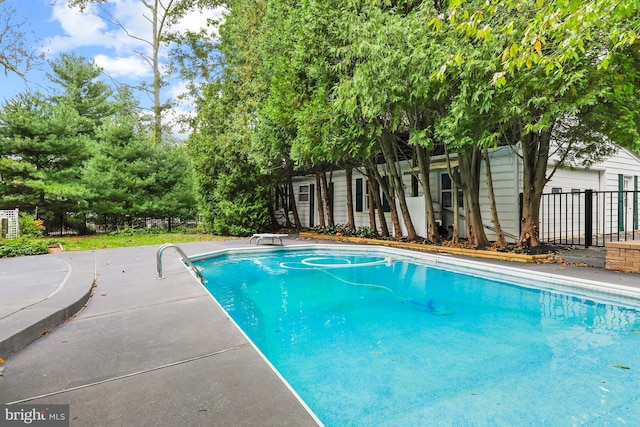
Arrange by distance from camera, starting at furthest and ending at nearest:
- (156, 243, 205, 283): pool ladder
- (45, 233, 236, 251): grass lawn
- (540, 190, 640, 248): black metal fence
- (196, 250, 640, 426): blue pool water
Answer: (45, 233, 236, 251): grass lawn, (540, 190, 640, 248): black metal fence, (156, 243, 205, 283): pool ladder, (196, 250, 640, 426): blue pool water

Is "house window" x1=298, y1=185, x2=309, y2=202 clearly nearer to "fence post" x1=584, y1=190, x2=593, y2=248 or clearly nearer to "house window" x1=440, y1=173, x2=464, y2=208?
"house window" x1=440, y1=173, x2=464, y2=208

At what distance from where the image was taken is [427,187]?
352 inches

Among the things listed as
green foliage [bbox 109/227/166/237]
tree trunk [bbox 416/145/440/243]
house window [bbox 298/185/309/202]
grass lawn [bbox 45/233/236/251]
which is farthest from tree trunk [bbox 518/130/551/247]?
green foliage [bbox 109/227/166/237]

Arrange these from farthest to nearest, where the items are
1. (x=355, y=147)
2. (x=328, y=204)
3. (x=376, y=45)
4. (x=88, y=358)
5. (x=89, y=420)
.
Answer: (x=328, y=204), (x=355, y=147), (x=376, y=45), (x=88, y=358), (x=89, y=420)

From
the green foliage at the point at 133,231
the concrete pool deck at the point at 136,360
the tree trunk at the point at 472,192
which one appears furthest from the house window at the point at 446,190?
the green foliage at the point at 133,231

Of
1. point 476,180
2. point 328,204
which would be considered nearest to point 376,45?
point 476,180

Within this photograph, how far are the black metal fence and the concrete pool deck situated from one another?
881 cm

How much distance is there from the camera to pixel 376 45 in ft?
20.8

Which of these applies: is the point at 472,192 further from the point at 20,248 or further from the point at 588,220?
the point at 20,248

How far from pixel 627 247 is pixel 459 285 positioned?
107 inches

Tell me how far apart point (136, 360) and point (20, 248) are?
8369mm

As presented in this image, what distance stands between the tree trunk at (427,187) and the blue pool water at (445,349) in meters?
3.22

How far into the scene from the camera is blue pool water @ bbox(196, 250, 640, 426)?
2.27 m

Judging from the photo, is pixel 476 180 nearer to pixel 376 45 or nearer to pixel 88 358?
pixel 376 45
